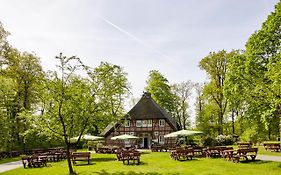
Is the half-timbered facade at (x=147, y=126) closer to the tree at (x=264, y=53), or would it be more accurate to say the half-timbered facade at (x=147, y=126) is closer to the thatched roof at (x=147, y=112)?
the thatched roof at (x=147, y=112)

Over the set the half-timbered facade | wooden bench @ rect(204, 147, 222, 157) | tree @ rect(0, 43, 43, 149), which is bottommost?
wooden bench @ rect(204, 147, 222, 157)

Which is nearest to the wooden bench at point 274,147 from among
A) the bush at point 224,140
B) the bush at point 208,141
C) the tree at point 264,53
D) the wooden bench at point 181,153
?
the tree at point 264,53

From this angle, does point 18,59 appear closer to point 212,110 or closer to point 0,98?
point 0,98

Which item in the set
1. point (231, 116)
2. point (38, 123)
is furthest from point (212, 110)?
point (38, 123)

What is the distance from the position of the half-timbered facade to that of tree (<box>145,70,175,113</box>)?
8596 millimetres

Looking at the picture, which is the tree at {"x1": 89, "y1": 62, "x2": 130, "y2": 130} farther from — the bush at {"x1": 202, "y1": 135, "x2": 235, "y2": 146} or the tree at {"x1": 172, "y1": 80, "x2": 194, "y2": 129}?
the tree at {"x1": 172, "y1": 80, "x2": 194, "y2": 129}

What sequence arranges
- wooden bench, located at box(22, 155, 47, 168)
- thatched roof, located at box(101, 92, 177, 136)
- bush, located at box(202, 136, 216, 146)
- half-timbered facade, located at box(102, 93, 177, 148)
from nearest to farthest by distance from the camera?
wooden bench, located at box(22, 155, 47, 168) → bush, located at box(202, 136, 216, 146) → half-timbered facade, located at box(102, 93, 177, 148) → thatched roof, located at box(101, 92, 177, 136)

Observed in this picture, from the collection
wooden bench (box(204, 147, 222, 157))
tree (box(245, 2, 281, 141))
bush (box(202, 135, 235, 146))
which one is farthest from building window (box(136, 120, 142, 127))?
wooden bench (box(204, 147, 222, 157))

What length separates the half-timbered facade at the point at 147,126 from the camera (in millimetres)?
45375

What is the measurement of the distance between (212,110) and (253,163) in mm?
25673

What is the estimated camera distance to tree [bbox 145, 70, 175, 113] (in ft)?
183

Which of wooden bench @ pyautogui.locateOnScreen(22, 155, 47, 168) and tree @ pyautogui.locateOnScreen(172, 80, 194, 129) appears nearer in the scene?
wooden bench @ pyautogui.locateOnScreen(22, 155, 47, 168)

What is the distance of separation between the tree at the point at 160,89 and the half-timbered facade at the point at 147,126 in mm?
8596

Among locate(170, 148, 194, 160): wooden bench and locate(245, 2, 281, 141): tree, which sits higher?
locate(245, 2, 281, 141): tree
